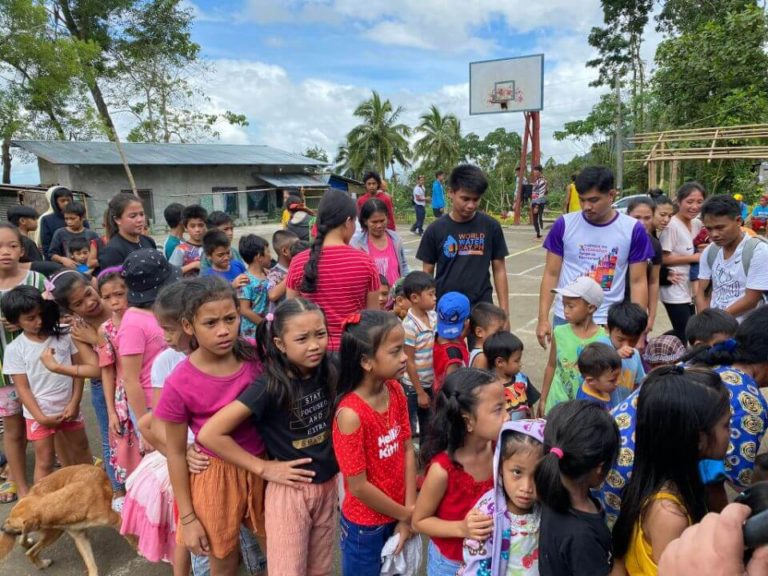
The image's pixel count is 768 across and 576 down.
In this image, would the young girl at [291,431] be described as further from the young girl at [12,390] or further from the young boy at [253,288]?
the young girl at [12,390]

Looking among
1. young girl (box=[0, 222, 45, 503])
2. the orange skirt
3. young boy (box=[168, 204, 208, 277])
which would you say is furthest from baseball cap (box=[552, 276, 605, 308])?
young girl (box=[0, 222, 45, 503])

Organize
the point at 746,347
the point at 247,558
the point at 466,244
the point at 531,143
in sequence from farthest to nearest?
the point at 531,143 → the point at 466,244 → the point at 247,558 → the point at 746,347

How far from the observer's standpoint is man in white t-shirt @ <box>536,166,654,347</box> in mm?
3098

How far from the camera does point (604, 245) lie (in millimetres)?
3178

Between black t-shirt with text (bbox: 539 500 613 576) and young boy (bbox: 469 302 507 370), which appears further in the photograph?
young boy (bbox: 469 302 507 370)

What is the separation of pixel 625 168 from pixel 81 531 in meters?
21.0

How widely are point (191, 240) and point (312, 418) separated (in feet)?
9.78

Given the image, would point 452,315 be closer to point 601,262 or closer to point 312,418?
point 601,262

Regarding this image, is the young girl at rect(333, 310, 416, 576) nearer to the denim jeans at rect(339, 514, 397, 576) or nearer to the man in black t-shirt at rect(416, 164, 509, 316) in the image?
the denim jeans at rect(339, 514, 397, 576)

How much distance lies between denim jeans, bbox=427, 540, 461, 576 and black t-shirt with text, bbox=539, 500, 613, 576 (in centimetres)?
44

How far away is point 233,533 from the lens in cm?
199

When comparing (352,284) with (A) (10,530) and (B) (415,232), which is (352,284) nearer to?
(A) (10,530)

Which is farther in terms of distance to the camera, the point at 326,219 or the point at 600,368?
the point at 326,219

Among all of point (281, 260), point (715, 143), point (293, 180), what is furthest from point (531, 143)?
point (281, 260)
